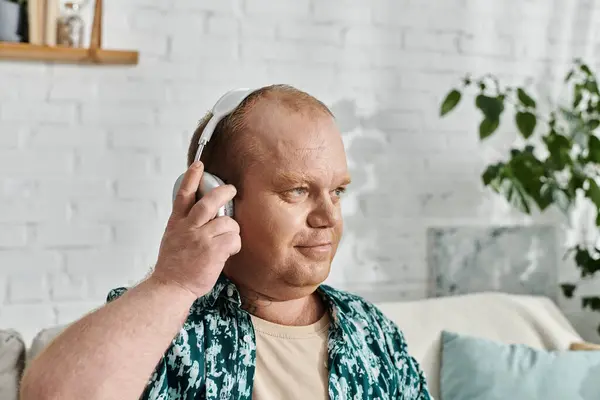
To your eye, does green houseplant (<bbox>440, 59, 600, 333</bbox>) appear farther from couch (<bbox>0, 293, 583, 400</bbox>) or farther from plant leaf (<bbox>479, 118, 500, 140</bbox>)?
couch (<bbox>0, 293, 583, 400</bbox>)

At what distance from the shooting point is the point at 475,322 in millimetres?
1957

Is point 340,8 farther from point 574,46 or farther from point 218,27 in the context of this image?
point 574,46

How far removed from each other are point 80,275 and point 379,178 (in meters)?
0.92

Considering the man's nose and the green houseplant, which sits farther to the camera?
the green houseplant

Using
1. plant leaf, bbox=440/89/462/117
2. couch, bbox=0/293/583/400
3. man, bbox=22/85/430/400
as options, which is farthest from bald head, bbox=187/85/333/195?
plant leaf, bbox=440/89/462/117

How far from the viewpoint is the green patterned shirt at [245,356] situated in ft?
2.92

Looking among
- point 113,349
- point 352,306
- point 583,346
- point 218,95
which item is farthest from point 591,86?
point 113,349

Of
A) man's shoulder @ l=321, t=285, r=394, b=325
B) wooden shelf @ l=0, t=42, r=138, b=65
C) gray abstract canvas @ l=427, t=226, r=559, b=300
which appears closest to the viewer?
man's shoulder @ l=321, t=285, r=394, b=325

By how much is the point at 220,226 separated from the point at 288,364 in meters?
0.22

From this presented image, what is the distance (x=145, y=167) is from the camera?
2.03 m

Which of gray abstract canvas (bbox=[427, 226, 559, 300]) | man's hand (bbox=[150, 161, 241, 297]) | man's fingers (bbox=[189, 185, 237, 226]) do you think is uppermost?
man's fingers (bbox=[189, 185, 237, 226])

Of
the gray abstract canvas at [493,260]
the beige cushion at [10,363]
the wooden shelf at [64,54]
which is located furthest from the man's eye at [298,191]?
the gray abstract canvas at [493,260]

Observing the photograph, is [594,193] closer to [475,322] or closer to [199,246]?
[475,322]

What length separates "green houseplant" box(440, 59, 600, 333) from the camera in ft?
7.09
